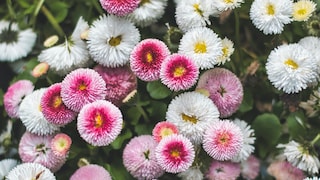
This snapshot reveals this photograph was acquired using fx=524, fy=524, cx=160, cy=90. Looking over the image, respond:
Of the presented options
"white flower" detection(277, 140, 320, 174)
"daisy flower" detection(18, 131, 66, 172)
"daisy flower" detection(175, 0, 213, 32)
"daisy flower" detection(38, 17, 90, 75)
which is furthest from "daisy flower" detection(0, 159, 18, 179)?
"white flower" detection(277, 140, 320, 174)

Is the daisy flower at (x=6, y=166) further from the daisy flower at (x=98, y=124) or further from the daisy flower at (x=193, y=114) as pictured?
the daisy flower at (x=193, y=114)

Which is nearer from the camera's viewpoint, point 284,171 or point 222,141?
point 222,141

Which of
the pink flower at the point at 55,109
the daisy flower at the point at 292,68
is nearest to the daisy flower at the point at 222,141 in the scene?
the daisy flower at the point at 292,68

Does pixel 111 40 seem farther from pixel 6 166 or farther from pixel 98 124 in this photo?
pixel 6 166

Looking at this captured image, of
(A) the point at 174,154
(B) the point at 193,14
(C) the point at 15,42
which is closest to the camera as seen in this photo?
(A) the point at 174,154

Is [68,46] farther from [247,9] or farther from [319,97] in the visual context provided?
[319,97]

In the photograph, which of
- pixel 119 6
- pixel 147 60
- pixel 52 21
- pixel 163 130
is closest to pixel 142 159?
pixel 163 130
